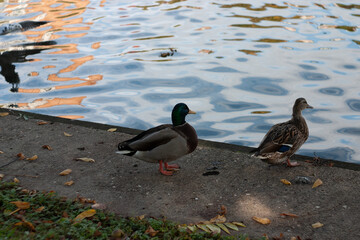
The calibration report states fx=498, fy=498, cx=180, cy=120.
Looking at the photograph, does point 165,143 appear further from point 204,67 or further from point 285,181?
point 204,67

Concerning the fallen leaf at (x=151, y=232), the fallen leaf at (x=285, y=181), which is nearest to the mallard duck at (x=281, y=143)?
the fallen leaf at (x=285, y=181)

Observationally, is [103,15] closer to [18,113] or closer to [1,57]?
[1,57]

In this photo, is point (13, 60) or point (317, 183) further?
point (13, 60)

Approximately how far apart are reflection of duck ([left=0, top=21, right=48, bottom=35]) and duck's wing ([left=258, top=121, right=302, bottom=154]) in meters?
11.3

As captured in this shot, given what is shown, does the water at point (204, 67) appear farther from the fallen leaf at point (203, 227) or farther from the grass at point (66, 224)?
the grass at point (66, 224)

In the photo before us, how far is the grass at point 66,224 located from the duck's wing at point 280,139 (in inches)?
59.0

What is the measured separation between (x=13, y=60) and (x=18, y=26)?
394 cm

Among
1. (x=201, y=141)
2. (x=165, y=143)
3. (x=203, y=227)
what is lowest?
(x=201, y=141)

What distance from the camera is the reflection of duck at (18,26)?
14.9m

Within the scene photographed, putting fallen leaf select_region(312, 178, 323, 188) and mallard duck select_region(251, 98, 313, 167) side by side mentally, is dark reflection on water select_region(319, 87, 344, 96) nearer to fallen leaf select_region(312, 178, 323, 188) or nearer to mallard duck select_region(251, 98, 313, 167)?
mallard duck select_region(251, 98, 313, 167)

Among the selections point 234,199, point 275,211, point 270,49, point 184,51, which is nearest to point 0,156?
point 234,199

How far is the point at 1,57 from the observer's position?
1206 centimetres

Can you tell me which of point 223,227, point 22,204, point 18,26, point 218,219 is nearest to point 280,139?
point 218,219

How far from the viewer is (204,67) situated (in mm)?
10648
